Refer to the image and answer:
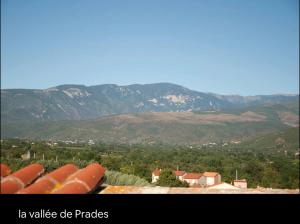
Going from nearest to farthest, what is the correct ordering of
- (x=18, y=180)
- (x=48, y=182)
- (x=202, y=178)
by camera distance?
1. (x=18, y=180)
2. (x=48, y=182)
3. (x=202, y=178)

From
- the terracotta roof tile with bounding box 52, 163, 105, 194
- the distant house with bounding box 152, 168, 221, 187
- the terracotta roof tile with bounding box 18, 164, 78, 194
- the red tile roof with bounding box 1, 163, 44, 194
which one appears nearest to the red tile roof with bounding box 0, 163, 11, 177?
the red tile roof with bounding box 1, 163, 44, 194

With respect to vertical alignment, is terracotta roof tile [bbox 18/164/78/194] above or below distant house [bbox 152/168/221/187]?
above

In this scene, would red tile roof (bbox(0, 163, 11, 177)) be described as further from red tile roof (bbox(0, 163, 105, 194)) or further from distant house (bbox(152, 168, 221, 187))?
distant house (bbox(152, 168, 221, 187))

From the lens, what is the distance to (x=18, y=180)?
173 inches

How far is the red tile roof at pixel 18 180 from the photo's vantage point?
13.5ft

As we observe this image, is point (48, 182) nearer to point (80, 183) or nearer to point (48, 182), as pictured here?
point (48, 182)

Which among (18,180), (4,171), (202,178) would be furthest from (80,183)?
(202,178)

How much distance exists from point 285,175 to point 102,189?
223ft

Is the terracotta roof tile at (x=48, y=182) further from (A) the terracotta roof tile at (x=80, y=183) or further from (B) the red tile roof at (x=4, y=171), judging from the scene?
(B) the red tile roof at (x=4, y=171)

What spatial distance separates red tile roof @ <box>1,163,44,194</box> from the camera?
4117 mm
